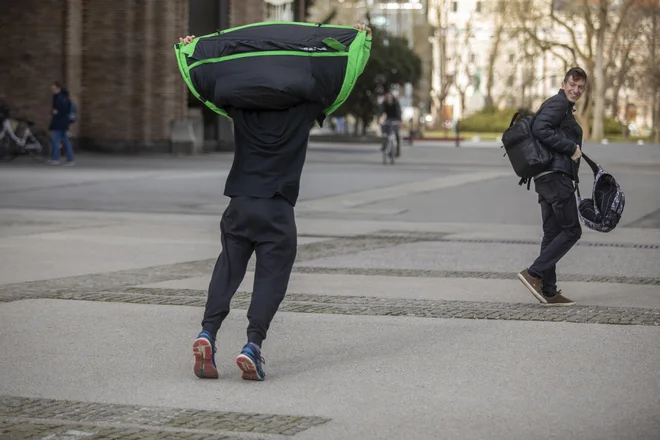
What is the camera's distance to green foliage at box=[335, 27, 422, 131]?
5344 cm

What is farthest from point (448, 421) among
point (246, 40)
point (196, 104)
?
point (196, 104)

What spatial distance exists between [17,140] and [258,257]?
2355 cm

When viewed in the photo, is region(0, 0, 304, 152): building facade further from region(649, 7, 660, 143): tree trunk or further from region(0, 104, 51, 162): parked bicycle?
region(649, 7, 660, 143): tree trunk

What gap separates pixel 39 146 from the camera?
30484 millimetres

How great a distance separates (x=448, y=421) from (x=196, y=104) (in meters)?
33.8

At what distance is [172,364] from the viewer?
7.50 m

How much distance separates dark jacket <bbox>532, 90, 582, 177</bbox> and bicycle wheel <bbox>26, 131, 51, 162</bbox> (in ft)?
71.2

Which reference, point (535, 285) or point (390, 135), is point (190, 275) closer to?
point (535, 285)

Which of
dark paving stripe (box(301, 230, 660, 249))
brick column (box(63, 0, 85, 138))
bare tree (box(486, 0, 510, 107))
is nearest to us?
dark paving stripe (box(301, 230, 660, 249))

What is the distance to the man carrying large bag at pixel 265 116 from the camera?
712 centimetres

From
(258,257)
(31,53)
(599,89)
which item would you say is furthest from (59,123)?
(599,89)

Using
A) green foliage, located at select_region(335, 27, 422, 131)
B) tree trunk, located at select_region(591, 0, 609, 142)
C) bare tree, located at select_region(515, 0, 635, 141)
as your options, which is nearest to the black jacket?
green foliage, located at select_region(335, 27, 422, 131)

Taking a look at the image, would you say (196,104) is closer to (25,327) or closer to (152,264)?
(152,264)

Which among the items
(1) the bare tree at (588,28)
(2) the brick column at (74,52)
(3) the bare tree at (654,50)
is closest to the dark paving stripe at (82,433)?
(2) the brick column at (74,52)
